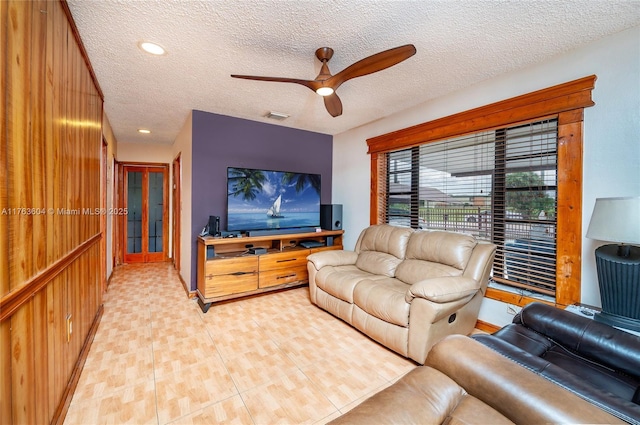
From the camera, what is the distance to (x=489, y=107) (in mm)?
2605

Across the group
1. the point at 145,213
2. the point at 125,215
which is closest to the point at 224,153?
the point at 145,213

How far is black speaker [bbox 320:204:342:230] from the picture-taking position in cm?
411

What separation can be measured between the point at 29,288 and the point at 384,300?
6.93 ft

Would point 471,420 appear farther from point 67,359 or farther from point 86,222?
point 86,222

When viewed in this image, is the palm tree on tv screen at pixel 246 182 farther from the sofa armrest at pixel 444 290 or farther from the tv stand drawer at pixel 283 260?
the sofa armrest at pixel 444 290

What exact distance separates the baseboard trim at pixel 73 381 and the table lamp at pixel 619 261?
3.12 metres

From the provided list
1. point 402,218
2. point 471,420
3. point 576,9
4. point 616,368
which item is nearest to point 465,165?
point 402,218

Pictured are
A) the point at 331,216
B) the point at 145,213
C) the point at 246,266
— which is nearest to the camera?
the point at 246,266

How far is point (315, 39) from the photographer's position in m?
1.94

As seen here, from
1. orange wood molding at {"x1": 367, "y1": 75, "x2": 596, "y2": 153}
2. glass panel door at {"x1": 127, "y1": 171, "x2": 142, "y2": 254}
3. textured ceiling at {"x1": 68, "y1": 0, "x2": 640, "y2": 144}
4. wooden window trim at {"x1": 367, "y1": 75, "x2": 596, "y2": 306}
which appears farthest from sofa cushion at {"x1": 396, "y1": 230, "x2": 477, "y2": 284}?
glass panel door at {"x1": 127, "y1": 171, "x2": 142, "y2": 254}

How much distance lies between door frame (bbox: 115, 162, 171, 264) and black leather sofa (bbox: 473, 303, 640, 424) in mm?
5625

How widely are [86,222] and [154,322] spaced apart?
118 cm

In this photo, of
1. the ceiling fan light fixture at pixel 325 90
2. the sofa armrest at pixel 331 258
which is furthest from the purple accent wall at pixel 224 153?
the ceiling fan light fixture at pixel 325 90

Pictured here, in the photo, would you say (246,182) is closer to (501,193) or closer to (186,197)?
(186,197)
